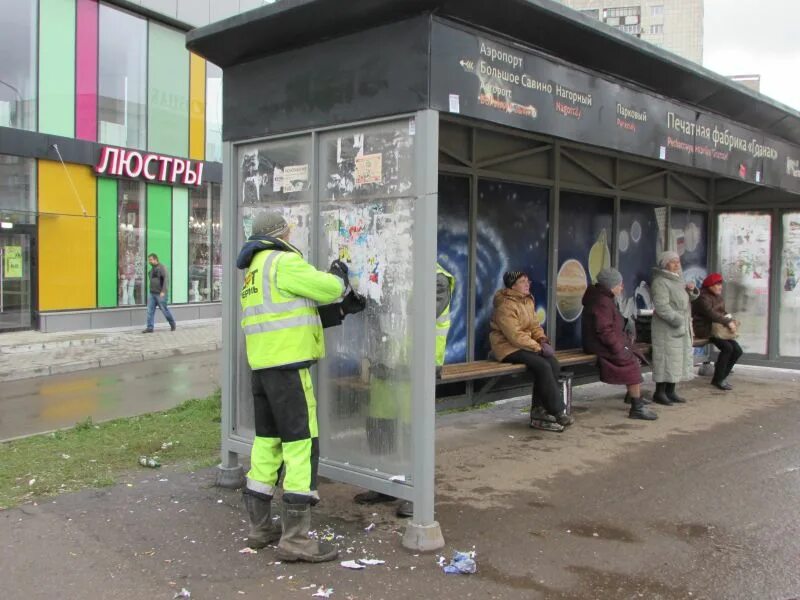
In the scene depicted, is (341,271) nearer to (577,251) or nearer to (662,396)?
(577,251)

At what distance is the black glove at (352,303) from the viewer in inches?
171

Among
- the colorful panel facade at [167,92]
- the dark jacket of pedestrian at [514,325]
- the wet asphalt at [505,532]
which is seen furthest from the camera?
the colorful panel facade at [167,92]

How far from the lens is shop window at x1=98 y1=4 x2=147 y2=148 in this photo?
16.4 meters

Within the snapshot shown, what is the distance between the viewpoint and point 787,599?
363 cm

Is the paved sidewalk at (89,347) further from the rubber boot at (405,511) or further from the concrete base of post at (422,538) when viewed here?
the concrete base of post at (422,538)

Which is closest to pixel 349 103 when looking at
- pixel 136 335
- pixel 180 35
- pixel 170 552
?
pixel 170 552

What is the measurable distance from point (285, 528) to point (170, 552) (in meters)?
0.68

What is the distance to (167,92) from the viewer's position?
17.9 meters

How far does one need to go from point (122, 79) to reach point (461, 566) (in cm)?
1599

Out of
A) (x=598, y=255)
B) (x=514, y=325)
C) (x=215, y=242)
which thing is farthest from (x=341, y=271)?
(x=215, y=242)

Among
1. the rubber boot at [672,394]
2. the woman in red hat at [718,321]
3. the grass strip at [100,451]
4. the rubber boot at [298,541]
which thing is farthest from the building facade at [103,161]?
the rubber boot at [298,541]

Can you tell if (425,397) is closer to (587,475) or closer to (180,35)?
(587,475)

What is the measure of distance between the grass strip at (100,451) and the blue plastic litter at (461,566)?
2.58 metres

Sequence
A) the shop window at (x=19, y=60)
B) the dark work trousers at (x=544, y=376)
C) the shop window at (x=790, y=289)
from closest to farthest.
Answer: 1. the dark work trousers at (x=544, y=376)
2. the shop window at (x=790, y=289)
3. the shop window at (x=19, y=60)
